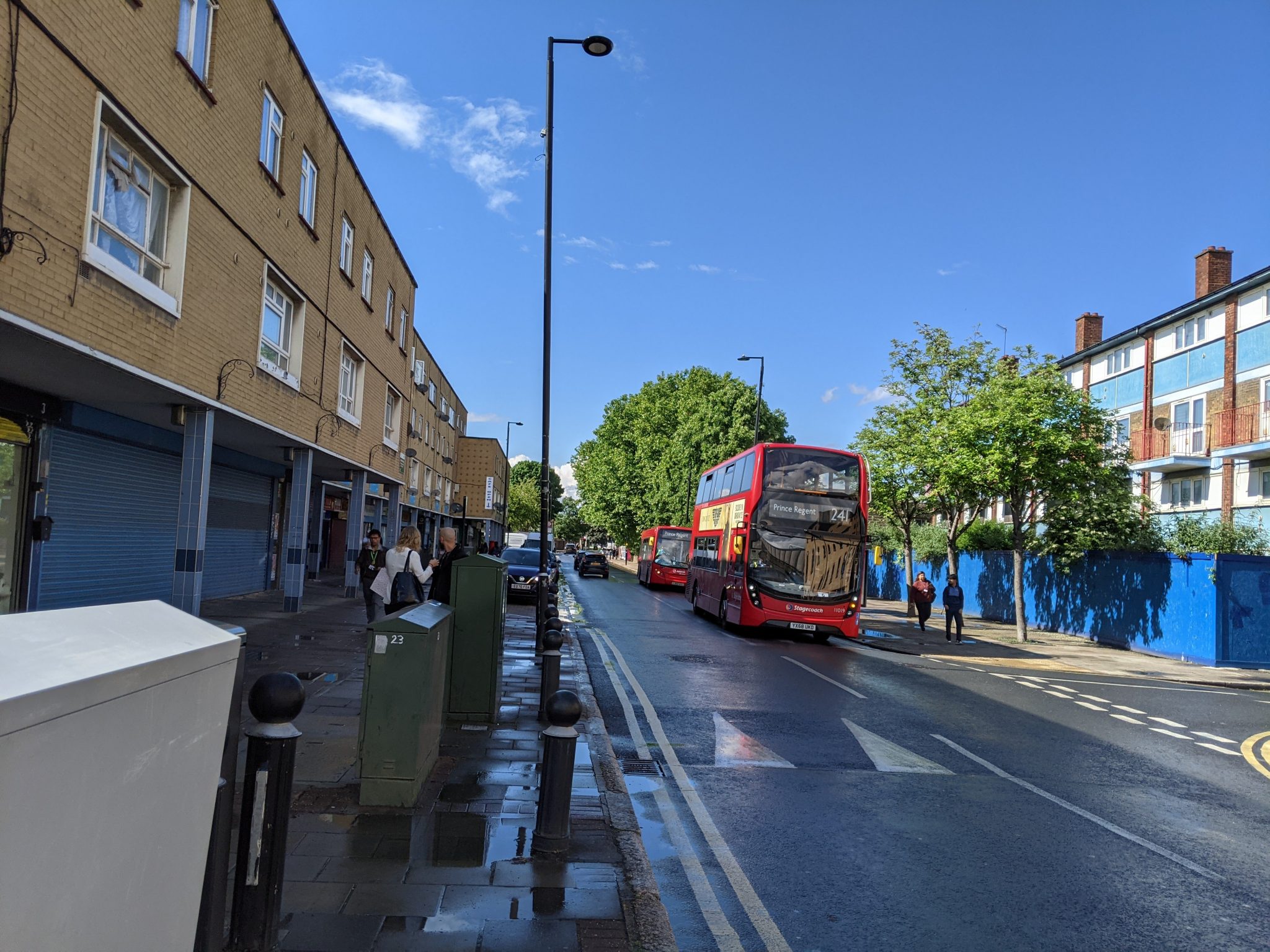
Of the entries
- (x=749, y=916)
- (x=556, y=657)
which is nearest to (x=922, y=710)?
(x=556, y=657)

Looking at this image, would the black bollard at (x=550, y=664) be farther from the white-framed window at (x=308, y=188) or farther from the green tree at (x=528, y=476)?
the green tree at (x=528, y=476)

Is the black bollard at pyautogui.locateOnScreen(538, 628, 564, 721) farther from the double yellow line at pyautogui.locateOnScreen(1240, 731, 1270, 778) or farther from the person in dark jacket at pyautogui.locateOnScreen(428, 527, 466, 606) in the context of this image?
the double yellow line at pyautogui.locateOnScreen(1240, 731, 1270, 778)

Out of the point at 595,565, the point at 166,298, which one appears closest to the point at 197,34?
the point at 166,298

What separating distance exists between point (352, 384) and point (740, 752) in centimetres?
1551

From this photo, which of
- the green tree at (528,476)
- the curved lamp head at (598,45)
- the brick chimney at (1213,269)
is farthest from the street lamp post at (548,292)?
the green tree at (528,476)

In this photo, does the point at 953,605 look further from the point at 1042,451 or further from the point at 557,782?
the point at 557,782

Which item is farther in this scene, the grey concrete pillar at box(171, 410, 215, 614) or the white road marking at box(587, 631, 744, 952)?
the grey concrete pillar at box(171, 410, 215, 614)

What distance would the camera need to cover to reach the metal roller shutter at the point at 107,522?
11664mm

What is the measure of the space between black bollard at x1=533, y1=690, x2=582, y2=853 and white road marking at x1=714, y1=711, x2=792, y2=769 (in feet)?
9.36

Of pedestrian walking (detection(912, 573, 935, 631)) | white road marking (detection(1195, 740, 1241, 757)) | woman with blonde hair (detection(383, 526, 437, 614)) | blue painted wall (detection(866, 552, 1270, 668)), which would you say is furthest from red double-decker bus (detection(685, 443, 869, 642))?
white road marking (detection(1195, 740, 1241, 757))

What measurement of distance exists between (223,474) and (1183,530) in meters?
21.2

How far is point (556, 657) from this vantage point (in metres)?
8.26

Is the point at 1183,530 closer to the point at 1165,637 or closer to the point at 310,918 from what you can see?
the point at 1165,637

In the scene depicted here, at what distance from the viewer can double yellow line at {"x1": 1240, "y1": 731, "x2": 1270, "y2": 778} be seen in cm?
845
